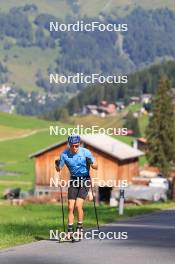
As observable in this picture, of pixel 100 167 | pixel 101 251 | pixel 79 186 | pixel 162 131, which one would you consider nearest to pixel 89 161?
pixel 79 186

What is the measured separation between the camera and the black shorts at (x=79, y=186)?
555 inches

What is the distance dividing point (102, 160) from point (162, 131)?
17875mm

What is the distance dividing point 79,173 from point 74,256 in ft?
8.22

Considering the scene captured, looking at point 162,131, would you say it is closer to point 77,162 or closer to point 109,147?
point 109,147

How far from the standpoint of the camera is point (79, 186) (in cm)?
1416

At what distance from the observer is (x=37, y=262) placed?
10914mm

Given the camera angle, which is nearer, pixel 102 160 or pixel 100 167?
pixel 102 160

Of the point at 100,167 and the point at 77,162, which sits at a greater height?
the point at 100,167

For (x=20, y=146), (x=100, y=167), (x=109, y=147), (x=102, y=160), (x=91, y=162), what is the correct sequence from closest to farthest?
1. (x=91, y=162)
2. (x=102, y=160)
3. (x=100, y=167)
4. (x=109, y=147)
5. (x=20, y=146)

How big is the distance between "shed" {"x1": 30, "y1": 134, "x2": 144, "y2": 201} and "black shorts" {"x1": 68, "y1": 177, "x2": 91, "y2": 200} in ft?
166

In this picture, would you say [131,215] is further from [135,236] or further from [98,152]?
[98,152]

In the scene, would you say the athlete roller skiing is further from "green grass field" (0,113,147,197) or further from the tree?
"green grass field" (0,113,147,197)

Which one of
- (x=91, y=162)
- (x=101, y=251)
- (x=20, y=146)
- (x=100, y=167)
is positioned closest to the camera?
(x=101, y=251)

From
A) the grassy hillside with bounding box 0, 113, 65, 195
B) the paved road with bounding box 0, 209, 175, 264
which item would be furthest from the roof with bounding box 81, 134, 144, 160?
the paved road with bounding box 0, 209, 175, 264
